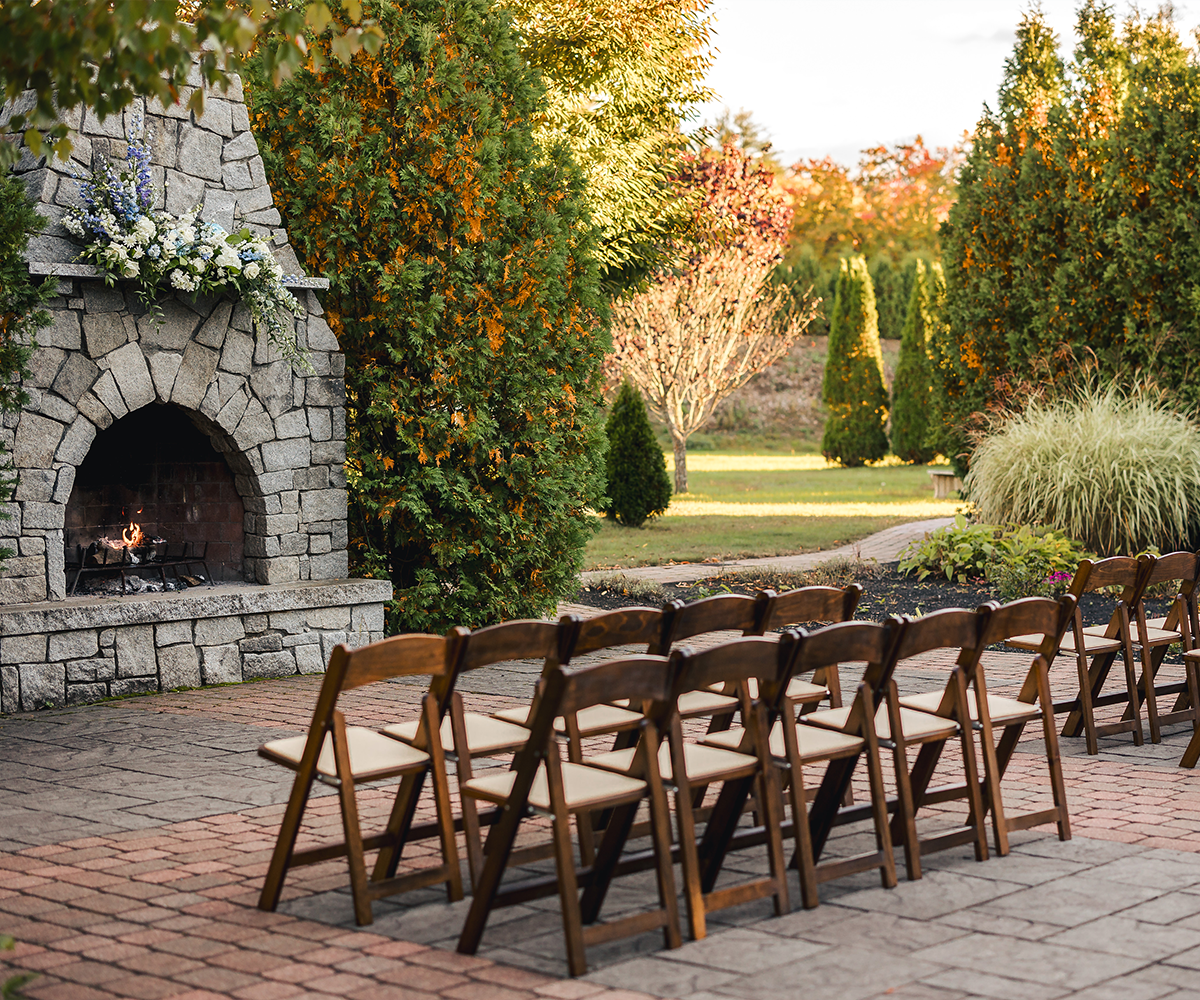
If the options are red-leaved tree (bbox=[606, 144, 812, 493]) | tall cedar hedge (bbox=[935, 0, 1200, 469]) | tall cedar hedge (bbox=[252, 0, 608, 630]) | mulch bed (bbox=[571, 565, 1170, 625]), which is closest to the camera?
tall cedar hedge (bbox=[252, 0, 608, 630])

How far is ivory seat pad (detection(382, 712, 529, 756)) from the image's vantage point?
4551mm

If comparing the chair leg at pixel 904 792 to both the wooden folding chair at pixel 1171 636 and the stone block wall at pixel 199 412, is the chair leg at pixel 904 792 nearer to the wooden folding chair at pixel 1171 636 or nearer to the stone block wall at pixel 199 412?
the wooden folding chair at pixel 1171 636

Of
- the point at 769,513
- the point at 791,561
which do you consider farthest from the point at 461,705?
the point at 769,513

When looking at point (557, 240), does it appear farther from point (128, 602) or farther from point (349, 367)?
point (128, 602)

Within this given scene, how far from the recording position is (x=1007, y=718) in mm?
5047

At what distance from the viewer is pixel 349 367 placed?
9.31m

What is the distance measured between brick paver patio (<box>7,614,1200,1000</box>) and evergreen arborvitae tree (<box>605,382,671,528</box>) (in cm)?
1350

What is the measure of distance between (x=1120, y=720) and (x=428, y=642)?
443cm

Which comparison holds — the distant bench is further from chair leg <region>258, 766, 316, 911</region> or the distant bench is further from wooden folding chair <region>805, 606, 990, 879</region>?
chair leg <region>258, 766, 316, 911</region>

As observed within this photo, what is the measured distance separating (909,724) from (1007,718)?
464 millimetres

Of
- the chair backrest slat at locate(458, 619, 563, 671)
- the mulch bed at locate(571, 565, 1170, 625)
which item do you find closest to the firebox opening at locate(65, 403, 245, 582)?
the mulch bed at locate(571, 565, 1170, 625)

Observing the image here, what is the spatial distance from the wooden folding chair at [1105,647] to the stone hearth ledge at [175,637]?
4505mm

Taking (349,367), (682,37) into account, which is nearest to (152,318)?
(349,367)

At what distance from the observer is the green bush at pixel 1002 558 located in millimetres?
11310
